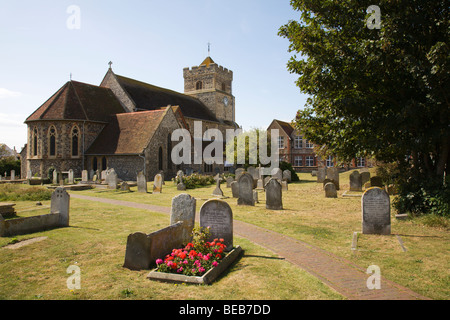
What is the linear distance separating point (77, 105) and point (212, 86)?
25.6m

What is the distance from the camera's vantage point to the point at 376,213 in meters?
9.05

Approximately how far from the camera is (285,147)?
51969 millimetres

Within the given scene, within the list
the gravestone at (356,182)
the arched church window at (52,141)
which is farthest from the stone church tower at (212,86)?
Result: the gravestone at (356,182)

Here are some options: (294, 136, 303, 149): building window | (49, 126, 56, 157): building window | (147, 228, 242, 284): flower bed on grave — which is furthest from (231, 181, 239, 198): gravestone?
(294, 136, 303, 149): building window

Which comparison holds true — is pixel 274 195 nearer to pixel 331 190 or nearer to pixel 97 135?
pixel 331 190

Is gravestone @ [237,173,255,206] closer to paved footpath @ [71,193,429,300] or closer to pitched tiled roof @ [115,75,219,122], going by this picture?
paved footpath @ [71,193,429,300]

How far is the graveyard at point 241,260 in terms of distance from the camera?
16.9 feet

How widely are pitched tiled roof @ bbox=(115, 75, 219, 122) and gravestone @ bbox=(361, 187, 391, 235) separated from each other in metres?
34.1

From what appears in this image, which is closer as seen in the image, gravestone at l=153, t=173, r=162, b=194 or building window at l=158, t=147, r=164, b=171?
gravestone at l=153, t=173, r=162, b=194

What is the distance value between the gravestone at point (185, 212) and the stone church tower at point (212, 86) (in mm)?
46823

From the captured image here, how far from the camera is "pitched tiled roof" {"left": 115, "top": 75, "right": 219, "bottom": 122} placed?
4009cm

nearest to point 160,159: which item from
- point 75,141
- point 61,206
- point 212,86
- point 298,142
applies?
point 75,141

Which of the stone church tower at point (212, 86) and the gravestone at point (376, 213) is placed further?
the stone church tower at point (212, 86)

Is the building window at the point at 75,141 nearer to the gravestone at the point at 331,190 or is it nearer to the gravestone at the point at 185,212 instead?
the gravestone at the point at 331,190
